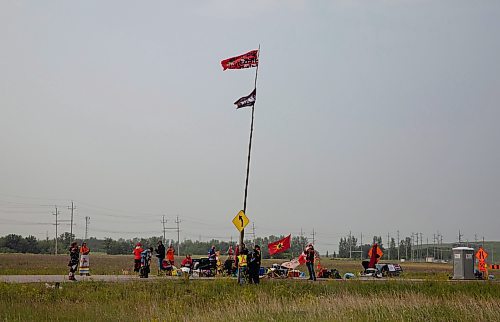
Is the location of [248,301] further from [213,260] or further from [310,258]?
[213,260]

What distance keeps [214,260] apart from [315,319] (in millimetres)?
21012

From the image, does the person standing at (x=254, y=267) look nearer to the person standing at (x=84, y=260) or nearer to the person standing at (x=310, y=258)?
the person standing at (x=310, y=258)

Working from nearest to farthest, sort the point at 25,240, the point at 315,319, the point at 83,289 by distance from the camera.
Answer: the point at 315,319
the point at 83,289
the point at 25,240

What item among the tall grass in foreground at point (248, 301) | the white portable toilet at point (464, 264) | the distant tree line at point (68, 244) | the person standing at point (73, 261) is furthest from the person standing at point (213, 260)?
the distant tree line at point (68, 244)

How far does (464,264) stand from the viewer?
4144cm

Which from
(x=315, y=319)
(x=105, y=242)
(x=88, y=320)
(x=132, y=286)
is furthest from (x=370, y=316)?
(x=105, y=242)

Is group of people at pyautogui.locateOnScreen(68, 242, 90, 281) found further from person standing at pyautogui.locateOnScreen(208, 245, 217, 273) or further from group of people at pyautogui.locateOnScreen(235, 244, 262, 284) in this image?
group of people at pyautogui.locateOnScreen(235, 244, 262, 284)

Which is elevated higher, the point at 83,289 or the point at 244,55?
the point at 244,55

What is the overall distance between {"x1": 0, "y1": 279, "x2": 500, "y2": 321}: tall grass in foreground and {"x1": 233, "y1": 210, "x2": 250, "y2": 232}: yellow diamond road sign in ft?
8.67

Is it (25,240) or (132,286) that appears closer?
(132,286)

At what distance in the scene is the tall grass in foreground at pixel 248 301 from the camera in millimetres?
21000

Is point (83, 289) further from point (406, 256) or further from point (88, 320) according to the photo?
point (406, 256)

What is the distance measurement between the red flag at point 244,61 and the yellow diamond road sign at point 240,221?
25.0ft

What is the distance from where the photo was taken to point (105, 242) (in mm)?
133625
